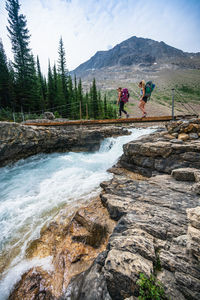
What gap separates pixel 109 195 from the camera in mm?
4539

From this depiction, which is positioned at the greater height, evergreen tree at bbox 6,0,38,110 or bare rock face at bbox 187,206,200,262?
evergreen tree at bbox 6,0,38,110

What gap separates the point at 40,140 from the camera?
36.4 feet

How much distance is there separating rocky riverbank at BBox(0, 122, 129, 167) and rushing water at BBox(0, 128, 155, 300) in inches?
36.7

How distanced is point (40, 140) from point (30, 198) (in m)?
6.32

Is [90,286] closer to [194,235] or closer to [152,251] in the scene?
[152,251]

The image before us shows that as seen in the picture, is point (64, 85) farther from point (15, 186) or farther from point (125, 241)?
point (125, 241)

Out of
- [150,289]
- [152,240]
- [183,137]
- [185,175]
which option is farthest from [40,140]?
[150,289]

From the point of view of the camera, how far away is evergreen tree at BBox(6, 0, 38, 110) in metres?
26.1

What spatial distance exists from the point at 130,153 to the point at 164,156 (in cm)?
193

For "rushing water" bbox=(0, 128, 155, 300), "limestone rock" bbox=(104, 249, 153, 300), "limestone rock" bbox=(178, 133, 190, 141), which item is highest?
"limestone rock" bbox=(178, 133, 190, 141)

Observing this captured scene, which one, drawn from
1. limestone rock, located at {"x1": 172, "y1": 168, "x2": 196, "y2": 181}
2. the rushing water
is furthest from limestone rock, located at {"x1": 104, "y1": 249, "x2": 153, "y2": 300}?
limestone rock, located at {"x1": 172, "y1": 168, "x2": 196, "y2": 181}

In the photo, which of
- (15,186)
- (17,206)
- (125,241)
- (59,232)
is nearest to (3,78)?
(15,186)

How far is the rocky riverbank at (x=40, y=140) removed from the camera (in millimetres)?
9039

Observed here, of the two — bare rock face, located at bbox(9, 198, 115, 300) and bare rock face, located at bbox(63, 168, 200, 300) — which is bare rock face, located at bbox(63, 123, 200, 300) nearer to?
bare rock face, located at bbox(63, 168, 200, 300)
